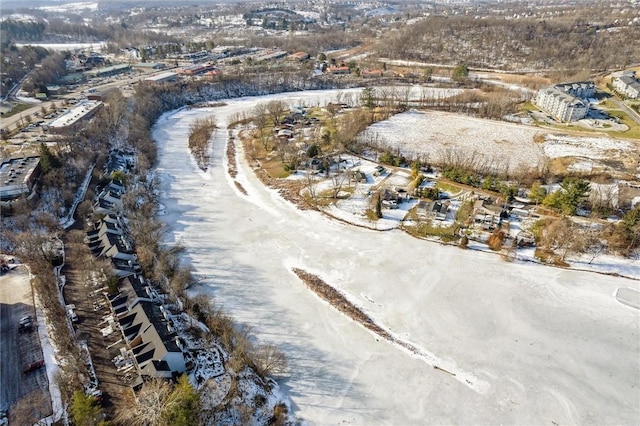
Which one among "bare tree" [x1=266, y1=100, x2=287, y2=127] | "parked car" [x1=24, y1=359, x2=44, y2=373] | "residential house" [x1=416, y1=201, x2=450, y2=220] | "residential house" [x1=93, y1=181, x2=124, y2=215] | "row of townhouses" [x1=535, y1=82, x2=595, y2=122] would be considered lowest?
"parked car" [x1=24, y1=359, x2=44, y2=373]

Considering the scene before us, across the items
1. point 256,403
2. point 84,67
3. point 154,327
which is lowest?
point 256,403

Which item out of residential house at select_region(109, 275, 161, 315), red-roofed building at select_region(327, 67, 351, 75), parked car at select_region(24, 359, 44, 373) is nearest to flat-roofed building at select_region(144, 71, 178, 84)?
red-roofed building at select_region(327, 67, 351, 75)

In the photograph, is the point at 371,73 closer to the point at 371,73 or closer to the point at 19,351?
the point at 371,73

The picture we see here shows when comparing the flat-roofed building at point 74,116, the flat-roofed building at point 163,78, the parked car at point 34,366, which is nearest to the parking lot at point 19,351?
the parked car at point 34,366

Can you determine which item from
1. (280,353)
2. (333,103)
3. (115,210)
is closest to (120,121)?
(115,210)

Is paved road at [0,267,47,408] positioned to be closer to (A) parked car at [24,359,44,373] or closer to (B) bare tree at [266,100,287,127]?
(A) parked car at [24,359,44,373]

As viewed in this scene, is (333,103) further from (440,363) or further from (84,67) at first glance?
(84,67)

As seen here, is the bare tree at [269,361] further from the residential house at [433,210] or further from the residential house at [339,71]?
the residential house at [339,71]
